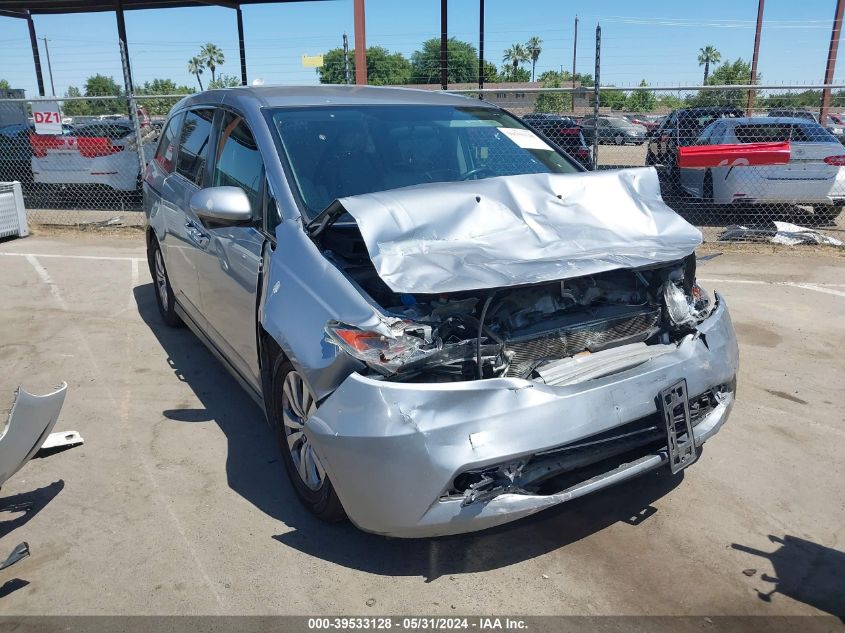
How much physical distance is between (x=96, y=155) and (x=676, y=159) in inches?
388

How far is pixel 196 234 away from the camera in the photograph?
4.40 meters

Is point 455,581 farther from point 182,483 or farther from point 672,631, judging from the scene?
point 182,483

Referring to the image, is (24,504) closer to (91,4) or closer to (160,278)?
(160,278)

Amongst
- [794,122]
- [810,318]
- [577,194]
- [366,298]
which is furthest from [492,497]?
[794,122]

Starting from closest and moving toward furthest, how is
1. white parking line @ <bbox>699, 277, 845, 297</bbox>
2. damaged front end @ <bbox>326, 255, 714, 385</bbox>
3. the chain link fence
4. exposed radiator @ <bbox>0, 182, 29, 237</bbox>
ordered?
damaged front end @ <bbox>326, 255, 714, 385</bbox>, white parking line @ <bbox>699, 277, 845, 297</bbox>, the chain link fence, exposed radiator @ <bbox>0, 182, 29, 237</bbox>

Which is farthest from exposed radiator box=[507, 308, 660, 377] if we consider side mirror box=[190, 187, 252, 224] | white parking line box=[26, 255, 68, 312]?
white parking line box=[26, 255, 68, 312]

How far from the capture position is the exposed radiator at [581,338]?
2822 millimetres

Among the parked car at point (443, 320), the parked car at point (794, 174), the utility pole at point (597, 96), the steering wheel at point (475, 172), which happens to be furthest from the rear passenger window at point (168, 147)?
the parked car at point (794, 174)

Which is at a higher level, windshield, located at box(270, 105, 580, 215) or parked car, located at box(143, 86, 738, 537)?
windshield, located at box(270, 105, 580, 215)

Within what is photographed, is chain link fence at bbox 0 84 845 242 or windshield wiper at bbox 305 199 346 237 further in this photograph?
chain link fence at bbox 0 84 845 242

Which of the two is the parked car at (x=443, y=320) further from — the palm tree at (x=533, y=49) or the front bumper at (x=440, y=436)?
the palm tree at (x=533, y=49)

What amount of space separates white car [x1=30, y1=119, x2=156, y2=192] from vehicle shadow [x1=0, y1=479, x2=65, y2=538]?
9.50 metres

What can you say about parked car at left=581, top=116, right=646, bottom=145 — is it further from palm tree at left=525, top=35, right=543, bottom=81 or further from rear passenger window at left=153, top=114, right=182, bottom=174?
palm tree at left=525, top=35, right=543, bottom=81

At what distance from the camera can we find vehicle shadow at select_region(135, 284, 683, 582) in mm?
2986
